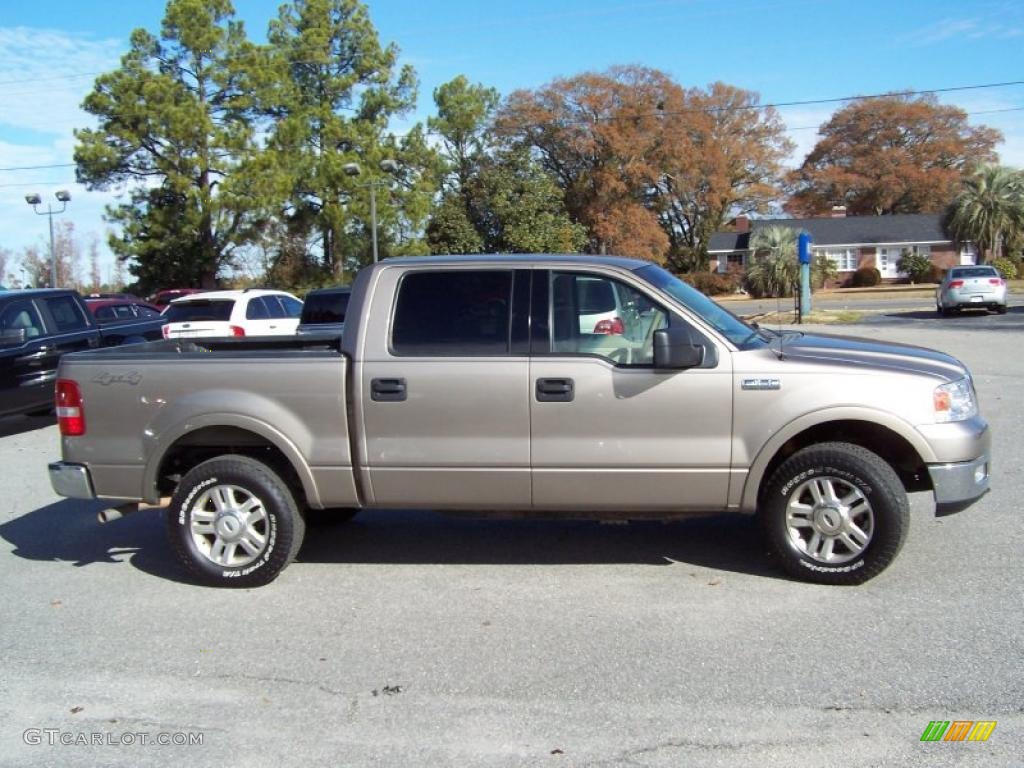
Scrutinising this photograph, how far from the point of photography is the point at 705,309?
541cm

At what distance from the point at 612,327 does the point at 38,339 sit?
9082 mm

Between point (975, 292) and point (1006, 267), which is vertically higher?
point (1006, 267)

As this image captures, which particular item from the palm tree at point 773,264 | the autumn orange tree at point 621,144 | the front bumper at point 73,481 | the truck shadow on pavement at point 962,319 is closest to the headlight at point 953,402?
the front bumper at point 73,481

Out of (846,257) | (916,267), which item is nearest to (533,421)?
(916,267)

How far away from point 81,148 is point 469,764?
38.8m

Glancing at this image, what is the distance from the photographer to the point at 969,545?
5.71 metres

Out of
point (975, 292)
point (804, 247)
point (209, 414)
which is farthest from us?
point (975, 292)

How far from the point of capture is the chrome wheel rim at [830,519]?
16.3 feet

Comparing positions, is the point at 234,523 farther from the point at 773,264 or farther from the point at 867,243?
the point at 867,243

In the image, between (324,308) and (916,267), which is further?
(916,267)

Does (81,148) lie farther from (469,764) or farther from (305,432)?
(469,764)

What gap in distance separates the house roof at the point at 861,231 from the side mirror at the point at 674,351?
57214mm

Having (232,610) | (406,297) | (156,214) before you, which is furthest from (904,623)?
(156,214)

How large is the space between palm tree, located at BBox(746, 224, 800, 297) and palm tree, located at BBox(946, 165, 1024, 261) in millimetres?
9506
